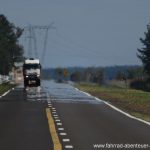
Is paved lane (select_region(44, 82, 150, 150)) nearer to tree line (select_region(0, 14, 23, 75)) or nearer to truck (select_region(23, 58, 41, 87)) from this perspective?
truck (select_region(23, 58, 41, 87))

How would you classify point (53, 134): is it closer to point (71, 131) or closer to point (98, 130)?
point (71, 131)

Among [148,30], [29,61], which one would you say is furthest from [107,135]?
[148,30]

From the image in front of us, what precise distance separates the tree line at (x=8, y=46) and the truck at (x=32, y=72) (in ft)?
60.1

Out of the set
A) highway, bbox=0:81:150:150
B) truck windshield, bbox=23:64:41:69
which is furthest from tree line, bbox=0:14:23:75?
highway, bbox=0:81:150:150

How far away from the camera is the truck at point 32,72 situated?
3041 inches

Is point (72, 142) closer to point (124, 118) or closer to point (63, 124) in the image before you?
point (63, 124)

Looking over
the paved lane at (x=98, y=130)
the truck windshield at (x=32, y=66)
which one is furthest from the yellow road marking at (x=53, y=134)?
the truck windshield at (x=32, y=66)

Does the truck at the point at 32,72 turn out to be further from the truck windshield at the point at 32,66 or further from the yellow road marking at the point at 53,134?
the yellow road marking at the point at 53,134

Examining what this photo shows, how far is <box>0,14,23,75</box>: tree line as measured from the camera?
101 m

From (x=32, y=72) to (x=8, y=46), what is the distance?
3251 cm

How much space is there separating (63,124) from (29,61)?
55.4 m

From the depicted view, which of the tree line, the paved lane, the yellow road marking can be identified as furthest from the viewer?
the tree line

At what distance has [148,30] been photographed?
12375 cm

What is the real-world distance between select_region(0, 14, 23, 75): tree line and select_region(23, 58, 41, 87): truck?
18.3m
